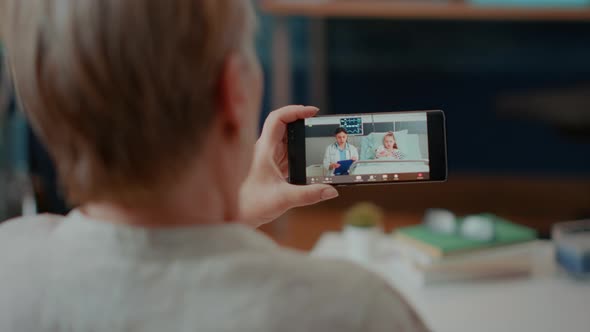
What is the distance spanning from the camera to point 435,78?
9.50ft

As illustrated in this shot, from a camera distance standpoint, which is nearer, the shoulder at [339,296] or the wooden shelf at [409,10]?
the shoulder at [339,296]

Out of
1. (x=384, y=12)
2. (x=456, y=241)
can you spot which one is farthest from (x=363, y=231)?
(x=384, y=12)

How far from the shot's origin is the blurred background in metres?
2.87

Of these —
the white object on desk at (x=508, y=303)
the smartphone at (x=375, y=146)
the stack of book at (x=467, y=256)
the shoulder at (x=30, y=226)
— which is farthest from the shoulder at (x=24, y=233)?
the stack of book at (x=467, y=256)

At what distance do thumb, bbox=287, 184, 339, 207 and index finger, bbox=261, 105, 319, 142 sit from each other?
77 millimetres

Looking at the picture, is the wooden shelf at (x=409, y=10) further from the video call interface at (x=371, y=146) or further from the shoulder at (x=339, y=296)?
the shoulder at (x=339, y=296)

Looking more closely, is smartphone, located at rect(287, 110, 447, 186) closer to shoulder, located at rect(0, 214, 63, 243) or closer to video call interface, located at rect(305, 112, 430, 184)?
video call interface, located at rect(305, 112, 430, 184)

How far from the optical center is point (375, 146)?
0.74m

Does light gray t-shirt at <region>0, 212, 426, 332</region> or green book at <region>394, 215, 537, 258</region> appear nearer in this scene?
light gray t-shirt at <region>0, 212, 426, 332</region>

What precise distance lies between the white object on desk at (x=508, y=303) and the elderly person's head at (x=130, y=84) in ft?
2.57

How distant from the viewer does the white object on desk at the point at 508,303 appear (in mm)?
1053

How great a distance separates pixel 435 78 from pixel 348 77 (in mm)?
458

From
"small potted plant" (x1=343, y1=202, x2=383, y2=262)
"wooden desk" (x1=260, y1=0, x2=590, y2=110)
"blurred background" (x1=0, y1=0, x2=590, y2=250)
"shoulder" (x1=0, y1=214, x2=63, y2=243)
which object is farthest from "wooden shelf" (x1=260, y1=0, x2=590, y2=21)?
"shoulder" (x1=0, y1=214, x2=63, y2=243)

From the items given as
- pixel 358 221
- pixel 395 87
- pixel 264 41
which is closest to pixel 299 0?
pixel 264 41
